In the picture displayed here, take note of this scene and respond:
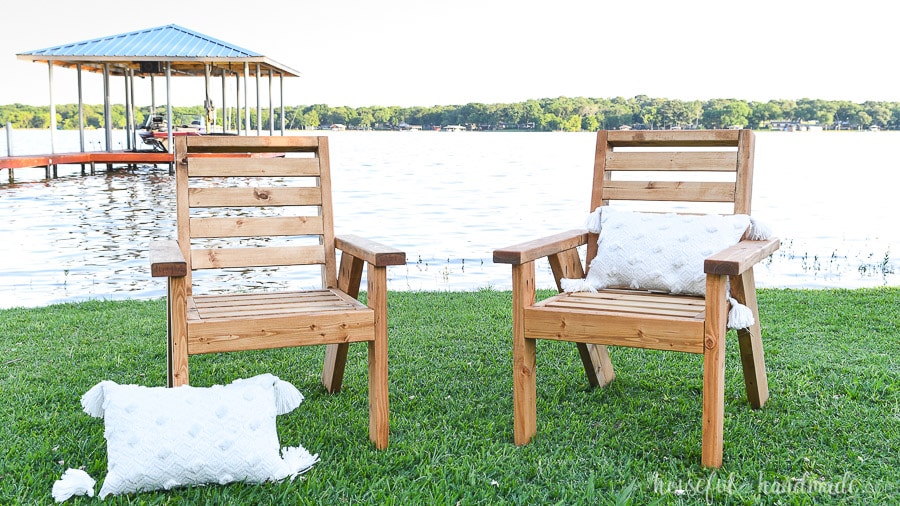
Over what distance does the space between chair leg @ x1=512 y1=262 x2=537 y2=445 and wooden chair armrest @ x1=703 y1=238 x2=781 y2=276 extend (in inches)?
21.4

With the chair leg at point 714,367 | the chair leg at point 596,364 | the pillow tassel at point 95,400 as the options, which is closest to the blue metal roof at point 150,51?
the chair leg at point 596,364

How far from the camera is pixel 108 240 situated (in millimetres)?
9891

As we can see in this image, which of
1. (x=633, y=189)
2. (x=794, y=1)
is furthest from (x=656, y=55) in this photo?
(x=633, y=189)

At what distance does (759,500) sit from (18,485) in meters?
1.97

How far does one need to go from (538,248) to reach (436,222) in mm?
9859

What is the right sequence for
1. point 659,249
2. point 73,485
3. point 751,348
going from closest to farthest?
point 73,485 → point 751,348 → point 659,249

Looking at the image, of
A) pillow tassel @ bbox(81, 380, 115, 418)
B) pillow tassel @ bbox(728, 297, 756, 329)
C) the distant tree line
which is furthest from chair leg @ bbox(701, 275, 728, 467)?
the distant tree line

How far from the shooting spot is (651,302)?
8.95ft

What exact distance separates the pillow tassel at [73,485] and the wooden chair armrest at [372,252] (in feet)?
3.17

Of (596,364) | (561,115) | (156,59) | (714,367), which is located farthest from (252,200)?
(561,115)

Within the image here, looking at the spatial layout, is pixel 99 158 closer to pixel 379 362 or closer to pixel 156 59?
pixel 156 59

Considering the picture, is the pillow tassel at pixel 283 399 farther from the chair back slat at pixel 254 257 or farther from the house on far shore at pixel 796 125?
the house on far shore at pixel 796 125

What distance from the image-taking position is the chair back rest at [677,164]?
3031 mm

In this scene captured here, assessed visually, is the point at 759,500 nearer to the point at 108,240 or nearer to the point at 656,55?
the point at 108,240
